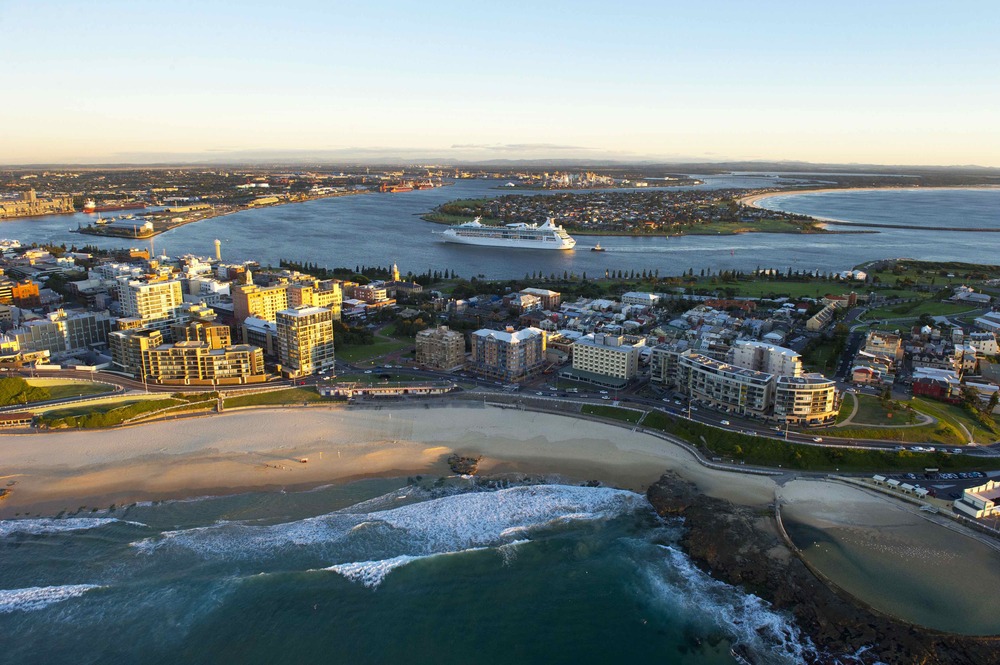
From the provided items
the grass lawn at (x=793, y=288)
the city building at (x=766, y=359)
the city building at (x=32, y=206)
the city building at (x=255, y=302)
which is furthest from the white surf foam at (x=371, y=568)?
the city building at (x=32, y=206)

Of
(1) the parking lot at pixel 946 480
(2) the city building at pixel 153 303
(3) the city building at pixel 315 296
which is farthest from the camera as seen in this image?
(3) the city building at pixel 315 296

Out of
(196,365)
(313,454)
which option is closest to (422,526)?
(313,454)

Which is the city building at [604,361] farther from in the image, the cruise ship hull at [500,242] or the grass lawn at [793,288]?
the cruise ship hull at [500,242]

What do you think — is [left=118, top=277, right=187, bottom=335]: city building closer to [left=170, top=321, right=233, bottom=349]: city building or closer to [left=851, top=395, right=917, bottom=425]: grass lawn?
[left=170, top=321, right=233, bottom=349]: city building

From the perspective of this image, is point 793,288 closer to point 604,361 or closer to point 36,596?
point 604,361

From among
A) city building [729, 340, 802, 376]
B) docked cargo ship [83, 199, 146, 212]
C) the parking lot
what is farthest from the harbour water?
the parking lot

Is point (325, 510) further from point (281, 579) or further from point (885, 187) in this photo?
point (885, 187)
